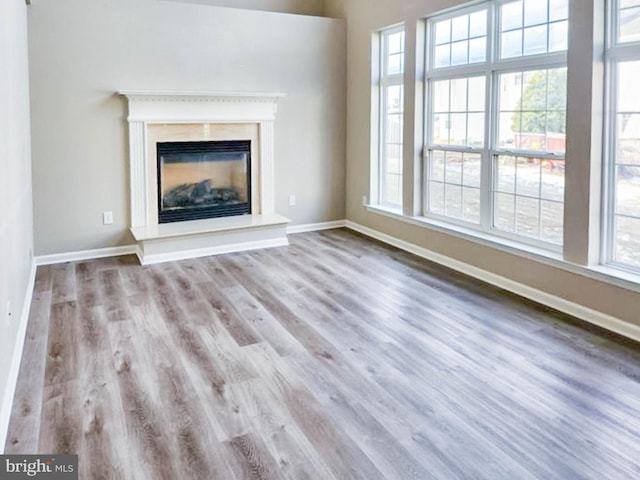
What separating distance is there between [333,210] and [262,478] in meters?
4.92

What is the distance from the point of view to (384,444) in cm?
227

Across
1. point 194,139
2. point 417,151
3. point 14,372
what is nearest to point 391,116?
point 417,151

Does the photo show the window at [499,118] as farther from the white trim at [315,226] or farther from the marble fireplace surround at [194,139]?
the marble fireplace surround at [194,139]

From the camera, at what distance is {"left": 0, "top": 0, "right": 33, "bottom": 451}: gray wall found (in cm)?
263

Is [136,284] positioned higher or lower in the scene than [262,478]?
higher

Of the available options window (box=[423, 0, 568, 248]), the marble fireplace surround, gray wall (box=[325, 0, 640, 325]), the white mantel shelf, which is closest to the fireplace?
the marble fireplace surround

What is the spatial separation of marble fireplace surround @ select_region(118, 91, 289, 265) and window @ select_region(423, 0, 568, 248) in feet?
6.00

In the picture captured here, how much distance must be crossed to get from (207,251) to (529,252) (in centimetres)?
309

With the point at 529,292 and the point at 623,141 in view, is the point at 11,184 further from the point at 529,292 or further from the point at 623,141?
the point at 623,141

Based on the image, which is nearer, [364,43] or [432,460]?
[432,460]

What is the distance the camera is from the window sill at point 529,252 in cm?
344

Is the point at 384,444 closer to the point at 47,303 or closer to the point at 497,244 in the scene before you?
the point at 497,244

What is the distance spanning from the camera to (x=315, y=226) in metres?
6.67

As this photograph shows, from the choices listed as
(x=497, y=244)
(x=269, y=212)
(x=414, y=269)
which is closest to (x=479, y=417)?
(x=497, y=244)
